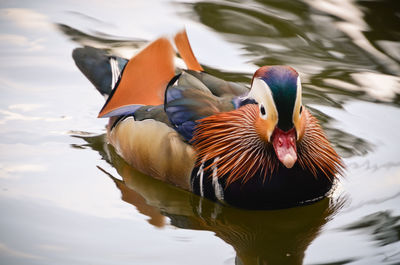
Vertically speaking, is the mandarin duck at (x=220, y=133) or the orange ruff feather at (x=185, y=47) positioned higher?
Result: the orange ruff feather at (x=185, y=47)

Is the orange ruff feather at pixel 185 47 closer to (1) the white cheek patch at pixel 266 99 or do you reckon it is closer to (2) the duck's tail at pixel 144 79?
(2) the duck's tail at pixel 144 79

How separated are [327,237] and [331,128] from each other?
4.14 ft

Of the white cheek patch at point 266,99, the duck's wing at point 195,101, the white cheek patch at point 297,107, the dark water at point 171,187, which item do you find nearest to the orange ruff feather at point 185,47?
the duck's wing at point 195,101

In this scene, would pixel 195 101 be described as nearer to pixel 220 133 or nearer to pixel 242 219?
pixel 220 133

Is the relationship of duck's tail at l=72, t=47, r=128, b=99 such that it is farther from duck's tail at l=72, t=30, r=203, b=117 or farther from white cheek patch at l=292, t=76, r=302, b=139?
white cheek patch at l=292, t=76, r=302, b=139

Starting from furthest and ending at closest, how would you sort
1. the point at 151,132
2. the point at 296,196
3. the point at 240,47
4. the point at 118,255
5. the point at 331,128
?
the point at 240,47
the point at 331,128
the point at 151,132
the point at 296,196
the point at 118,255

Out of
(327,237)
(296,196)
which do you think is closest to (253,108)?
(296,196)

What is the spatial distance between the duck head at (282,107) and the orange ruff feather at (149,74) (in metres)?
0.93

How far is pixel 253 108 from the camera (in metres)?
4.38

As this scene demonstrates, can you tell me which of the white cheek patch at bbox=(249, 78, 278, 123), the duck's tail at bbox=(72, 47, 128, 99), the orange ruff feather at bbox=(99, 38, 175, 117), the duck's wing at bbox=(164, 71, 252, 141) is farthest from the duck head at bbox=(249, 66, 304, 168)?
the duck's tail at bbox=(72, 47, 128, 99)

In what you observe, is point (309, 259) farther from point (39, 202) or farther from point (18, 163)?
point (18, 163)

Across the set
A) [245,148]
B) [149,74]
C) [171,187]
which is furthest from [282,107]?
[149,74]

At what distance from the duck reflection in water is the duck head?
436 mm

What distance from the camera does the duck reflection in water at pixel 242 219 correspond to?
13.2ft
